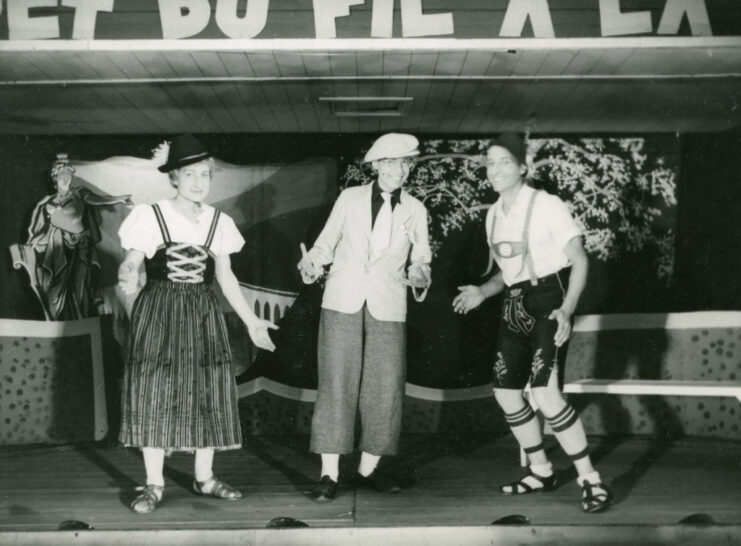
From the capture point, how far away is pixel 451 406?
239 inches

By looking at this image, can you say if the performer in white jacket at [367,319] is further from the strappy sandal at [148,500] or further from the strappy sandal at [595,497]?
the strappy sandal at [595,497]

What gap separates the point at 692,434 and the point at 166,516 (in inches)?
149

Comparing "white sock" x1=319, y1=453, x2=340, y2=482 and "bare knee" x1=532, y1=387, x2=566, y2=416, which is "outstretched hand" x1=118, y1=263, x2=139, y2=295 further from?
"bare knee" x1=532, y1=387, x2=566, y2=416

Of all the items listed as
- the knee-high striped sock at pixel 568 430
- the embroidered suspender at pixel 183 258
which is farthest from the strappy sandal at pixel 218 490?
the knee-high striped sock at pixel 568 430

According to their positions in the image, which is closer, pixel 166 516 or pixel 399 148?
pixel 166 516

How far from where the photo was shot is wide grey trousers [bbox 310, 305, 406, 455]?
4.61m

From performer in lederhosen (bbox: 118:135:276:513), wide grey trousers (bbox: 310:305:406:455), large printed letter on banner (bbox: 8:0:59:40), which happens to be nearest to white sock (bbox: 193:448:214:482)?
performer in lederhosen (bbox: 118:135:276:513)

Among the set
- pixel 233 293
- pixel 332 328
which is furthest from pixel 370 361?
pixel 233 293

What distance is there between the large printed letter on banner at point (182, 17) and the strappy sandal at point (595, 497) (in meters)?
3.15

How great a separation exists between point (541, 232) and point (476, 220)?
1.46 metres

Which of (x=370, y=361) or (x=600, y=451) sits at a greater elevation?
(x=370, y=361)

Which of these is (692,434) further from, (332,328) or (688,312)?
(332,328)

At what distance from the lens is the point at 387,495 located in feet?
15.1

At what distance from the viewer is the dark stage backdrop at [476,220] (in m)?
5.93
